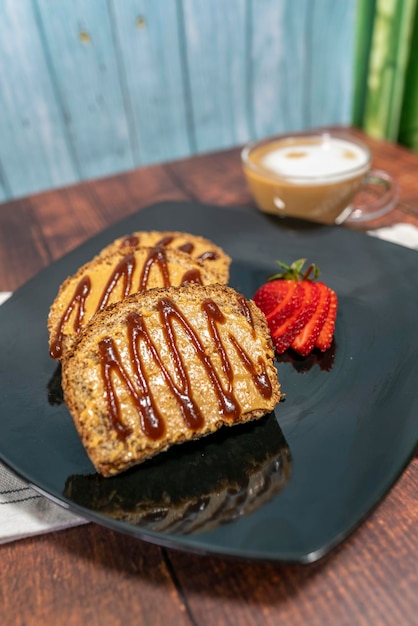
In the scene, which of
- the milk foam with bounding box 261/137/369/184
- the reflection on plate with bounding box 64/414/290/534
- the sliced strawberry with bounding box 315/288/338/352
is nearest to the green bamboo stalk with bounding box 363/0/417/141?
the milk foam with bounding box 261/137/369/184

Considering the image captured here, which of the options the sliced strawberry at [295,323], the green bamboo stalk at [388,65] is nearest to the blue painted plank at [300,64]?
the green bamboo stalk at [388,65]

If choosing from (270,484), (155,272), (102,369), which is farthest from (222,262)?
(270,484)

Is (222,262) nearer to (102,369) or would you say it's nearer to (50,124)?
(102,369)

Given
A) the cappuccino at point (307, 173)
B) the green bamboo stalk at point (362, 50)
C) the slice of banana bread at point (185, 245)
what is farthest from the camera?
the green bamboo stalk at point (362, 50)

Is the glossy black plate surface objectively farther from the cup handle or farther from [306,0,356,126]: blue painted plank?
[306,0,356,126]: blue painted plank

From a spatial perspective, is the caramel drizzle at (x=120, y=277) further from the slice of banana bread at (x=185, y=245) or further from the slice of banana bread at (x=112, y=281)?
the slice of banana bread at (x=185, y=245)
